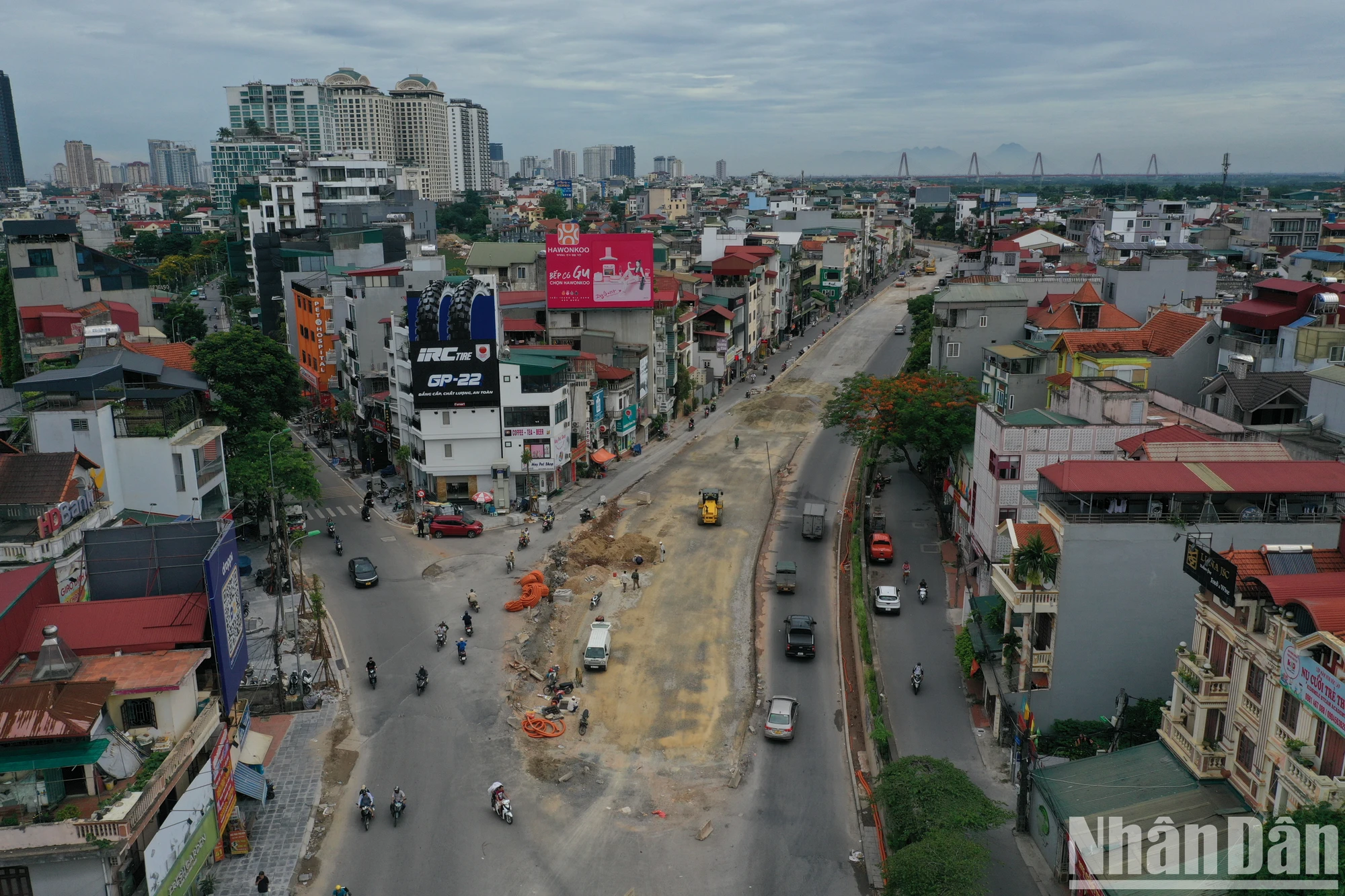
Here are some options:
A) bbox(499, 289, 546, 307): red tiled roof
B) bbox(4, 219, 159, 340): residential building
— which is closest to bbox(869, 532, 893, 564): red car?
bbox(499, 289, 546, 307): red tiled roof

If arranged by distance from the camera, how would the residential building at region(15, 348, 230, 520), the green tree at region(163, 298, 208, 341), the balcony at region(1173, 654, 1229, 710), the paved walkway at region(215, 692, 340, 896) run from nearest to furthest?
the balcony at region(1173, 654, 1229, 710) < the paved walkway at region(215, 692, 340, 896) < the residential building at region(15, 348, 230, 520) < the green tree at region(163, 298, 208, 341)

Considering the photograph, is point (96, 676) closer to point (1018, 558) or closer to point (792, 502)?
point (1018, 558)

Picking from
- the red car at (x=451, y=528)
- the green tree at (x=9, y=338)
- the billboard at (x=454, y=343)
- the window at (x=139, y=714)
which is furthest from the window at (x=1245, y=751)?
the green tree at (x=9, y=338)

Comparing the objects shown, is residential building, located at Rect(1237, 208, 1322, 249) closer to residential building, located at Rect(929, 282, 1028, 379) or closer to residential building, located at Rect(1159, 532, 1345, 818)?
residential building, located at Rect(929, 282, 1028, 379)

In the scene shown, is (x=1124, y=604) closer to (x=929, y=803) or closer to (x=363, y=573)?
(x=929, y=803)

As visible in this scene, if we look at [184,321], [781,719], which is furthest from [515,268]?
[781,719]
